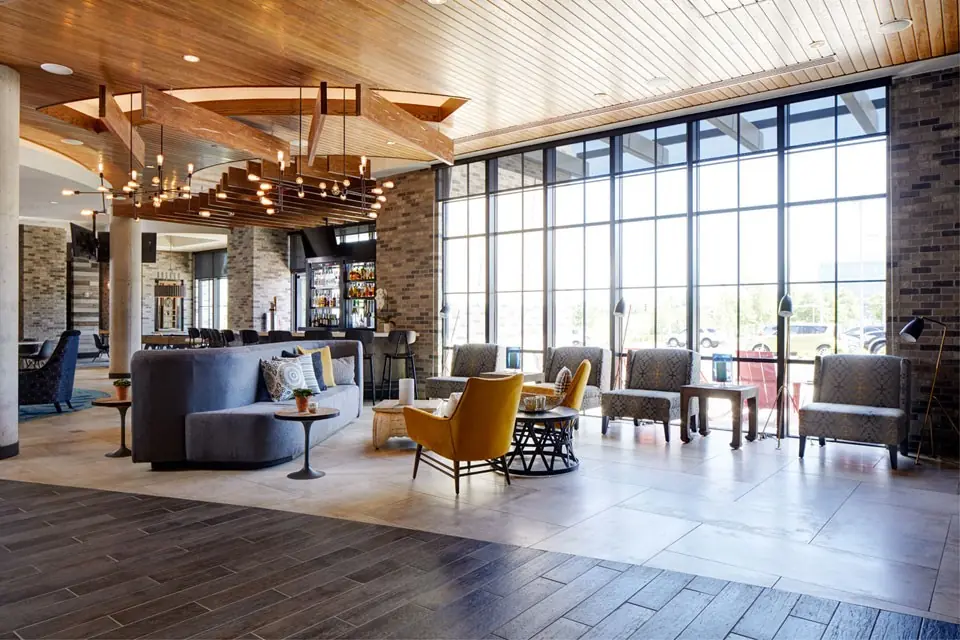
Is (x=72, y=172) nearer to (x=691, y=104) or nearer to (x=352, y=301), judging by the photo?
(x=352, y=301)

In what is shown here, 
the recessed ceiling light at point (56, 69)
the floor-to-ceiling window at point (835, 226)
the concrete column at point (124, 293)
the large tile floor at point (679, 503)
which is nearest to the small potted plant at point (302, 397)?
the large tile floor at point (679, 503)

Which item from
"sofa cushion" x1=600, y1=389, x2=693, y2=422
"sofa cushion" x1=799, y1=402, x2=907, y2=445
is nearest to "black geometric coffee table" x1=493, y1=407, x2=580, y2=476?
"sofa cushion" x1=600, y1=389, x2=693, y2=422

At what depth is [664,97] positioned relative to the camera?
7289 mm

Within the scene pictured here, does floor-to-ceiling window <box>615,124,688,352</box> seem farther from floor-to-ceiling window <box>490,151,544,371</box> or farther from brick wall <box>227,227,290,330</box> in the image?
brick wall <box>227,227,290,330</box>

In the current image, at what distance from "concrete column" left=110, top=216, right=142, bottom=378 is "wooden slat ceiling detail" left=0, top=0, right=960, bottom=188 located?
5.39 metres

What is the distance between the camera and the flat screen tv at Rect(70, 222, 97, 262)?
13.4m

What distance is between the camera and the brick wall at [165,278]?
2039 cm

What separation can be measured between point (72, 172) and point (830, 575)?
1225cm

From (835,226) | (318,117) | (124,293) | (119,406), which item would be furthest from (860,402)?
(124,293)

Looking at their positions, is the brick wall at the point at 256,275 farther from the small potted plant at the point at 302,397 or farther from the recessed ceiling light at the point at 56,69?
the small potted plant at the point at 302,397

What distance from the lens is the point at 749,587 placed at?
10.2ft

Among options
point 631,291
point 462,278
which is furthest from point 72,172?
point 631,291

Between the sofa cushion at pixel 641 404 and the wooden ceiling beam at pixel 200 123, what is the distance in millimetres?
4957

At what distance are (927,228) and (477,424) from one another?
5.00 meters
